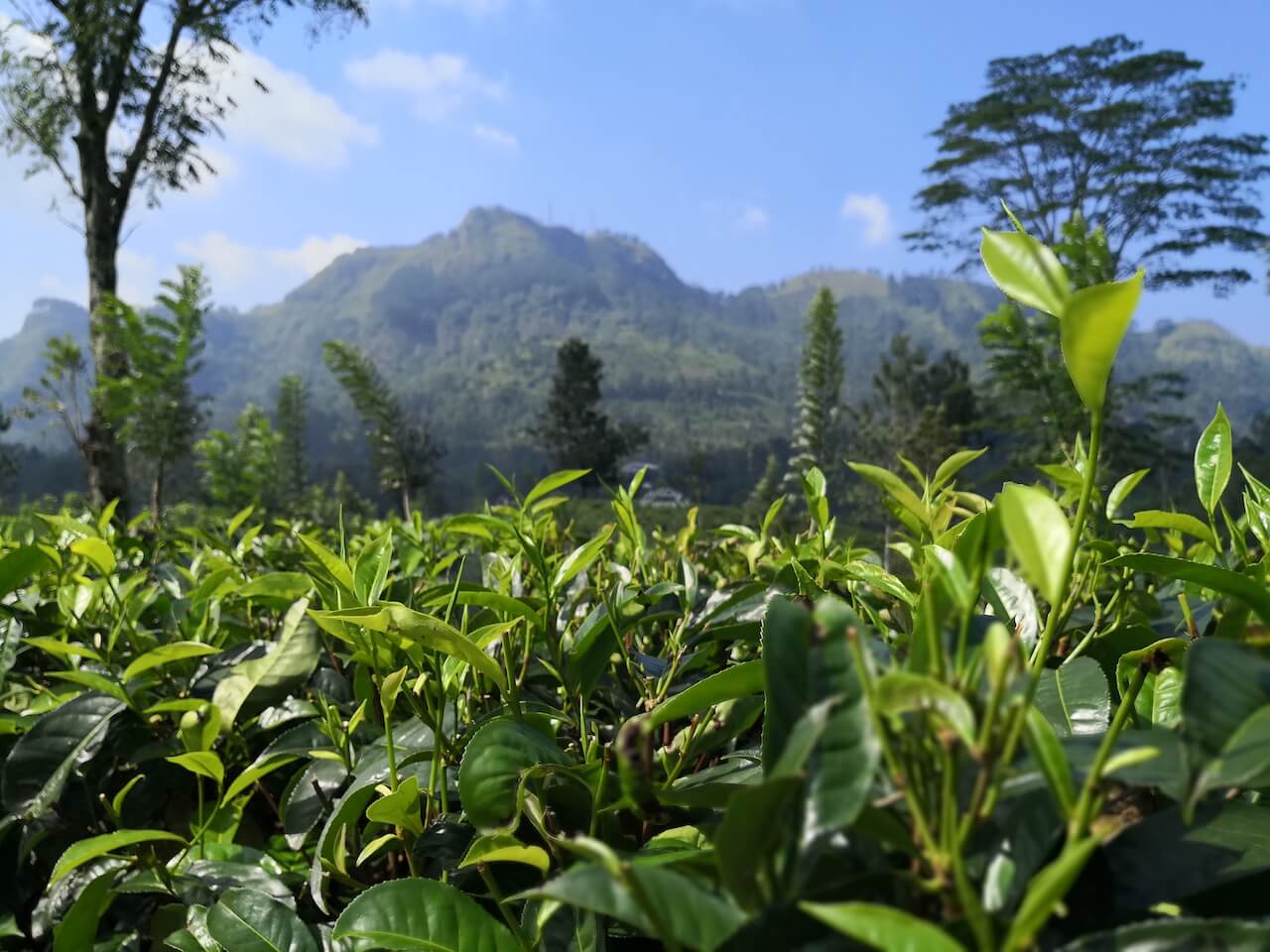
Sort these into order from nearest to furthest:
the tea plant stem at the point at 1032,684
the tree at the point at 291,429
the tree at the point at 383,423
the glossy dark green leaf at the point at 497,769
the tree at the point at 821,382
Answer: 1. the tea plant stem at the point at 1032,684
2. the glossy dark green leaf at the point at 497,769
3. the tree at the point at 383,423
4. the tree at the point at 821,382
5. the tree at the point at 291,429

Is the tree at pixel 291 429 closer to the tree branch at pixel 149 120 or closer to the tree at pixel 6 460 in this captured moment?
the tree at pixel 6 460

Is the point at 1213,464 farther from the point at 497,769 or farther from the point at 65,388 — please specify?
the point at 65,388

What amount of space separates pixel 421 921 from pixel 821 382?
66.6 feet

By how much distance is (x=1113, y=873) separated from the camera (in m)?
0.24

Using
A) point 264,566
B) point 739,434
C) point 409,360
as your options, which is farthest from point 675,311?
point 264,566

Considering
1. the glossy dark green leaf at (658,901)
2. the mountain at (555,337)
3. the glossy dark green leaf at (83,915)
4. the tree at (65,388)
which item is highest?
the mountain at (555,337)

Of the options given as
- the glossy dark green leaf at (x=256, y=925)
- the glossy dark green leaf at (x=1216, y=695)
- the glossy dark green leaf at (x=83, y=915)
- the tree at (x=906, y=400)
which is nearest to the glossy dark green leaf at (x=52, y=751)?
the glossy dark green leaf at (x=83, y=915)

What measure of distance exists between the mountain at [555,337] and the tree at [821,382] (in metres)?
34.7

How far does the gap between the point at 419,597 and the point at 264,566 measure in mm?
742

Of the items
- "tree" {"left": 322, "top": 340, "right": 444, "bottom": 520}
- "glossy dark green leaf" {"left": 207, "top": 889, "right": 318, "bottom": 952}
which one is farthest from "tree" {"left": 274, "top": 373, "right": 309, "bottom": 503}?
"glossy dark green leaf" {"left": 207, "top": 889, "right": 318, "bottom": 952}

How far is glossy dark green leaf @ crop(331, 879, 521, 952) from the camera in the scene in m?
0.36

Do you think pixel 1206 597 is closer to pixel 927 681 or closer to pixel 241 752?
pixel 927 681

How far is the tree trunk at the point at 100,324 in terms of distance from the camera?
250 inches

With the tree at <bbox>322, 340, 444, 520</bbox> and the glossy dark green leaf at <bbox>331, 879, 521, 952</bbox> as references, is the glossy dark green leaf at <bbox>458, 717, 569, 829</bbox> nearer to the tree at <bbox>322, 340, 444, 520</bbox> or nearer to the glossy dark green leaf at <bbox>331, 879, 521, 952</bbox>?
the glossy dark green leaf at <bbox>331, 879, 521, 952</bbox>
